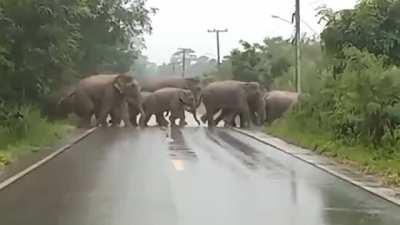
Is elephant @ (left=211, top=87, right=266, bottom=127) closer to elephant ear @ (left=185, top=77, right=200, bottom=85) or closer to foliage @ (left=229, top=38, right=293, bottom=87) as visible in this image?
elephant ear @ (left=185, top=77, right=200, bottom=85)

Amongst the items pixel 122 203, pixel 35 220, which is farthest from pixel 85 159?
pixel 35 220

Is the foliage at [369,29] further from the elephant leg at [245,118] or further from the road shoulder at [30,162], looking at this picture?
the elephant leg at [245,118]

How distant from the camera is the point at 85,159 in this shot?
22.8 m

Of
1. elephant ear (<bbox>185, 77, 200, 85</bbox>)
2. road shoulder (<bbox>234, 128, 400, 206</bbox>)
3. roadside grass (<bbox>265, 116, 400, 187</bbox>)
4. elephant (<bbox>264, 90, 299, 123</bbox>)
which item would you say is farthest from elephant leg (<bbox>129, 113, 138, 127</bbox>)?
road shoulder (<bbox>234, 128, 400, 206</bbox>)

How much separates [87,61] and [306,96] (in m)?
21.9

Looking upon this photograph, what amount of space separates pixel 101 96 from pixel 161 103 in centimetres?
428

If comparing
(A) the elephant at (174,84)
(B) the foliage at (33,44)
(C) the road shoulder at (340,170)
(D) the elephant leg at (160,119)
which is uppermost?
(B) the foliage at (33,44)

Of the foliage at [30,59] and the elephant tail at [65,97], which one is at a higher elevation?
the foliage at [30,59]

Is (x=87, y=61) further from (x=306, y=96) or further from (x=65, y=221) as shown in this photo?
(x=65, y=221)

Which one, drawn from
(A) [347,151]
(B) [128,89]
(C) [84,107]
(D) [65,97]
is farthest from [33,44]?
(B) [128,89]

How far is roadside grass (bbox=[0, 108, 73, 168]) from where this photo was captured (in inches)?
899

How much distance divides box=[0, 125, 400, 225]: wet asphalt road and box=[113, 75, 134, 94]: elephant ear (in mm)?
18111

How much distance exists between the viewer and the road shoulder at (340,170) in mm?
15913

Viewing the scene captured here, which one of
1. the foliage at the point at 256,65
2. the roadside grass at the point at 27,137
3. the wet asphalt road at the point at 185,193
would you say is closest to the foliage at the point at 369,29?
the wet asphalt road at the point at 185,193
